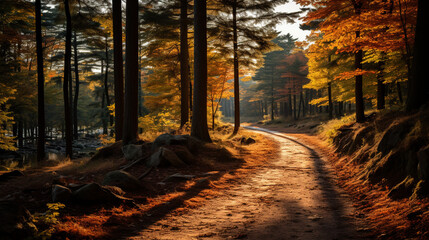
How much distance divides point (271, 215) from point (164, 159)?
14.8 ft

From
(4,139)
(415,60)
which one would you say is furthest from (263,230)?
(4,139)

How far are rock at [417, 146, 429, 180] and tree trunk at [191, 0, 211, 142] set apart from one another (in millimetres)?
7744

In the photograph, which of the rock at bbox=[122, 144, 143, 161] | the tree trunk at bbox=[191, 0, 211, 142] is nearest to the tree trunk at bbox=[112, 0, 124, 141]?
the rock at bbox=[122, 144, 143, 161]

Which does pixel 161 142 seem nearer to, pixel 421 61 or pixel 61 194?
pixel 61 194

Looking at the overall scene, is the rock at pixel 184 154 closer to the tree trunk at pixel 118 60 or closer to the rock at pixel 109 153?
the rock at pixel 109 153

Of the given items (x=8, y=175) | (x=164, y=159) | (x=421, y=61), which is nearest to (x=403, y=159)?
(x=421, y=61)

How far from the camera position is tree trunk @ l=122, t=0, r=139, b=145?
10.7m

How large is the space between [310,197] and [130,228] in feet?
13.6

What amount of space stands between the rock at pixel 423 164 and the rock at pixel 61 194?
6.41 meters

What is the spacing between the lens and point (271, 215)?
489 centimetres

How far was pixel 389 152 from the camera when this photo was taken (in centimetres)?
610

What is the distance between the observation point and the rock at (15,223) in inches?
114

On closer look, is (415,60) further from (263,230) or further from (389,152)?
(263,230)

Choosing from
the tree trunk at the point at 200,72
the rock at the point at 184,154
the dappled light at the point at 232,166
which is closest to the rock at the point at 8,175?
the dappled light at the point at 232,166
